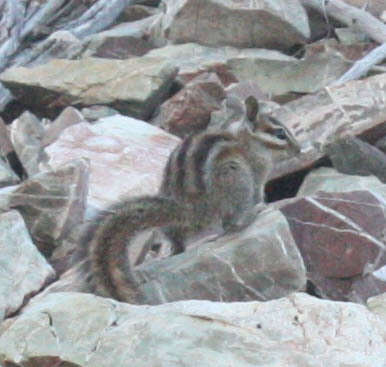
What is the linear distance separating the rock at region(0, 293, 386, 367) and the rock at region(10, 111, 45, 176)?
3523 millimetres

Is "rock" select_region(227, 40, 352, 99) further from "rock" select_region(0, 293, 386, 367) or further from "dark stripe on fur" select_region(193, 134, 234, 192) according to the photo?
"rock" select_region(0, 293, 386, 367)

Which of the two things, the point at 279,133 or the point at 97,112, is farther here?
the point at 97,112

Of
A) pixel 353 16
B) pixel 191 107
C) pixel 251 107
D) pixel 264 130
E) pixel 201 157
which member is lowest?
pixel 353 16

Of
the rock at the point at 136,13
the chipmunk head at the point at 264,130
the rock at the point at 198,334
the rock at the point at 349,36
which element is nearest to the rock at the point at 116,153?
the chipmunk head at the point at 264,130

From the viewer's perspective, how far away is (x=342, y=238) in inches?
289

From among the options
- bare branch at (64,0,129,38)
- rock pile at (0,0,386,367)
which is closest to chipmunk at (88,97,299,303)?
rock pile at (0,0,386,367)

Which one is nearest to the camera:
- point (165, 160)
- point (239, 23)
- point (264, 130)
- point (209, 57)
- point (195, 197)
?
point (195, 197)

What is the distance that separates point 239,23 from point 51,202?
4.34 metres

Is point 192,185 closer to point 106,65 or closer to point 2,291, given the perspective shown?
point 2,291

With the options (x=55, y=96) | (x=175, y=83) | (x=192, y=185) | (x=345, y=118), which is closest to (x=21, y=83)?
(x=55, y=96)

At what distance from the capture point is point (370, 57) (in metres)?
10.6

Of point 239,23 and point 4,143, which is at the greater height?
point 4,143

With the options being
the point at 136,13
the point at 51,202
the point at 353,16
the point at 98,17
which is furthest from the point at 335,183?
the point at 136,13

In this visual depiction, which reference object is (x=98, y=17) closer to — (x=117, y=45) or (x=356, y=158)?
(x=117, y=45)
